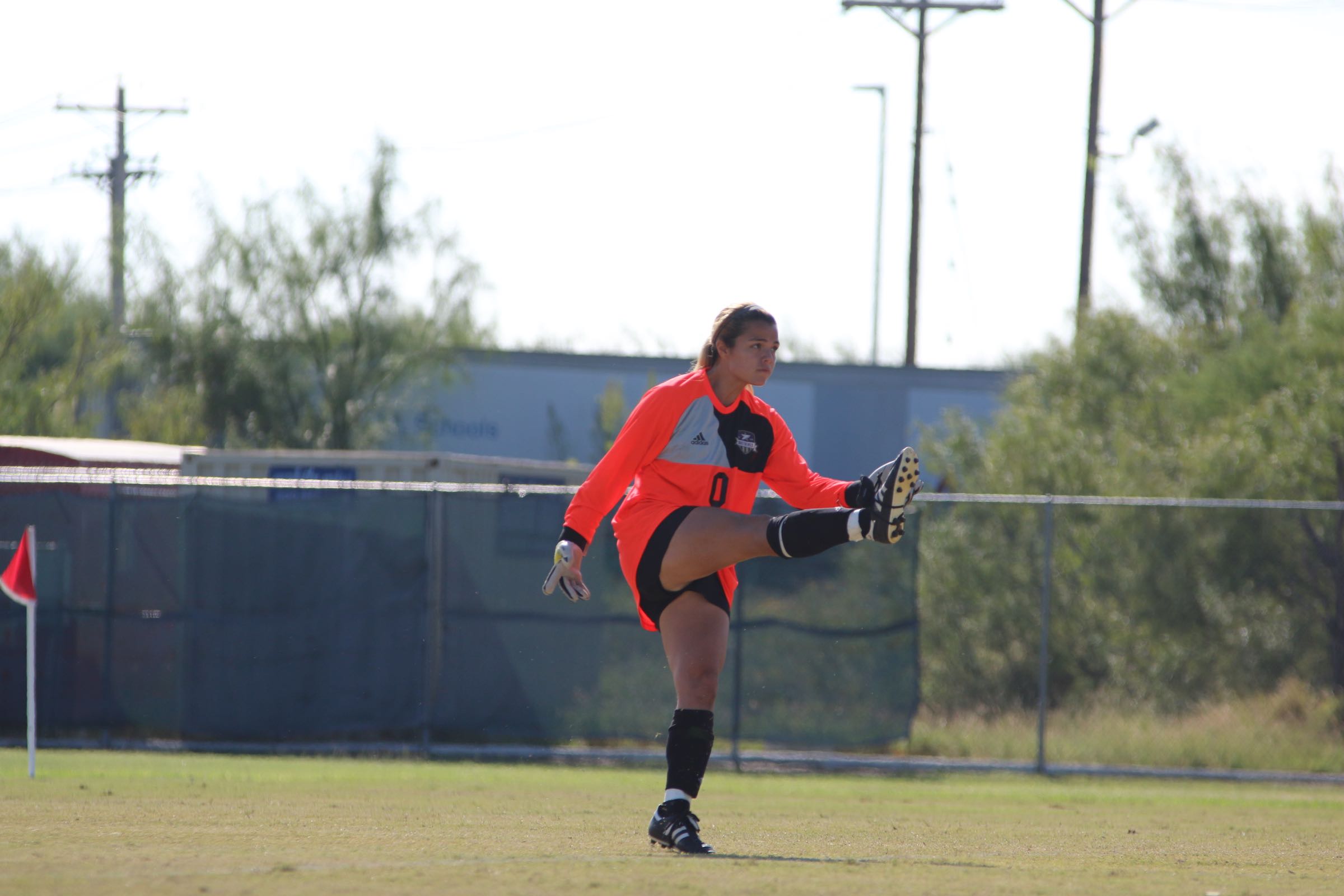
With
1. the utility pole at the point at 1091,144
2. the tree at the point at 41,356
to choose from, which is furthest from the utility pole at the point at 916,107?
the tree at the point at 41,356

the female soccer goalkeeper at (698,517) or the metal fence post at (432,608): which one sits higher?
the female soccer goalkeeper at (698,517)

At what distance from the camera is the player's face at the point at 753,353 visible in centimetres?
559

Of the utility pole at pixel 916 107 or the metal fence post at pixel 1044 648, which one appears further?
the utility pole at pixel 916 107

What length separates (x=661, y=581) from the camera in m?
5.43

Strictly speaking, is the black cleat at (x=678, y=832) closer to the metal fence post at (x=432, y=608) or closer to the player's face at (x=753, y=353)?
the player's face at (x=753, y=353)

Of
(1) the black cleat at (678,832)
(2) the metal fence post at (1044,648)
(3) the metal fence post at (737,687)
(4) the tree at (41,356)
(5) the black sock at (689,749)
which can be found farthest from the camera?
(4) the tree at (41,356)

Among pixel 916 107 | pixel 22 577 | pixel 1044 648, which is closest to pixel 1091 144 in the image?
pixel 916 107

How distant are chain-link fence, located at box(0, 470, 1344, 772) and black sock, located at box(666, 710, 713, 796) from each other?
6.47 metres

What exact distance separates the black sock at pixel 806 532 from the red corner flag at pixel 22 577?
18.5 ft

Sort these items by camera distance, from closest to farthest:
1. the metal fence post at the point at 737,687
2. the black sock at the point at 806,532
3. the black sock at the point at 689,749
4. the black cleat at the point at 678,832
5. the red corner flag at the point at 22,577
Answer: the black cleat at the point at 678,832
the black sock at the point at 806,532
the black sock at the point at 689,749
the red corner flag at the point at 22,577
the metal fence post at the point at 737,687

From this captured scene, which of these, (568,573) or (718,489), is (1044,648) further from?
(568,573)

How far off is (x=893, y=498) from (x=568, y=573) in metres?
1.16

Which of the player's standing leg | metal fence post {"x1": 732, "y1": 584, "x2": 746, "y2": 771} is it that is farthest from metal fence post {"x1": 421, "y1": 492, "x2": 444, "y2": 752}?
the player's standing leg

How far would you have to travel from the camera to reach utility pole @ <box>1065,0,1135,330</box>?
2403cm
